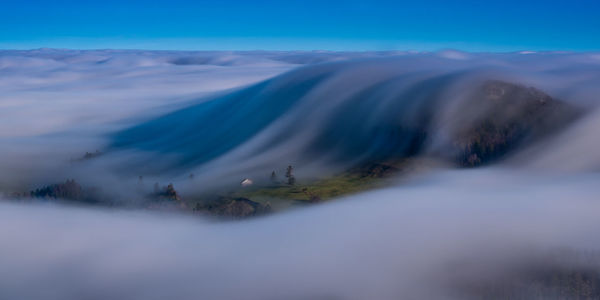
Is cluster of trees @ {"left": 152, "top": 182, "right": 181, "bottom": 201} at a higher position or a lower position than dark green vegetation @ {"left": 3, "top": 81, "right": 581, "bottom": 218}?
lower

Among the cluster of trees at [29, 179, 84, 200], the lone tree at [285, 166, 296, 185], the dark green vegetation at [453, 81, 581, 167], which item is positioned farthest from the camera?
the cluster of trees at [29, 179, 84, 200]

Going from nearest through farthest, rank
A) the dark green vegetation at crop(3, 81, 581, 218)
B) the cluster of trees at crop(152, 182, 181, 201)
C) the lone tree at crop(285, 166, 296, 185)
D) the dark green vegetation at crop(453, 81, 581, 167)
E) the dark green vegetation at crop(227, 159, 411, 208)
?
the dark green vegetation at crop(227, 159, 411, 208)
the dark green vegetation at crop(3, 81, 581, 218)
the dark green vegetation at crop(453, 81, 581, 167)
the cluster of trees at crop(152, 182, 181, 201)
the lone tree at crop(285, 166, 296, 185)

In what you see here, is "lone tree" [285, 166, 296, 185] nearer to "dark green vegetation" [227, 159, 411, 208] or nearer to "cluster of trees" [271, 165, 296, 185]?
"cluster of trees" [271, 165, 296, 185]

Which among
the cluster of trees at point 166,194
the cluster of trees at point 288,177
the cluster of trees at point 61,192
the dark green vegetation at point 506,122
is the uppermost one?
the dark green vegetation at point 506,122

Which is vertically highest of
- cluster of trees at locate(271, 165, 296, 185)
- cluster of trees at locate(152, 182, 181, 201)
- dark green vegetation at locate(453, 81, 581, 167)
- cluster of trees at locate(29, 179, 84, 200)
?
dark green vegetation at locate(453, 81, 581, 167)

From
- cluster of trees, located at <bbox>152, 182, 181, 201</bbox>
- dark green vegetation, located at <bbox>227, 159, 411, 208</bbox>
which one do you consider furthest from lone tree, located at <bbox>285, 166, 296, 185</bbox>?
cluster of trees, located at <bbox>152, 182, 181, 201</bbox>

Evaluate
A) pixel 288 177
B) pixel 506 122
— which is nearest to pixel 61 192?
pixel 288 177

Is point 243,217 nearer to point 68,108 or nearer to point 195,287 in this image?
point 195,287

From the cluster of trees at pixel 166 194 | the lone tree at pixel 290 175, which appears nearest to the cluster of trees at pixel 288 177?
the lone tree at pixel 290 175

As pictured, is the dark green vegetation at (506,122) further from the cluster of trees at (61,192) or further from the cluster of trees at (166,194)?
the cluster of trees at (61,192)

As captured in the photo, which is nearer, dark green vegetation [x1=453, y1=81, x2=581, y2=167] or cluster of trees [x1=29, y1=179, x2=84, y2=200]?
dark green vegetation [x1=453, y1=81, x2=581, y2=167]

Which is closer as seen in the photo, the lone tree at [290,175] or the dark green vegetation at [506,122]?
the dark green vegetation at [506,122]
